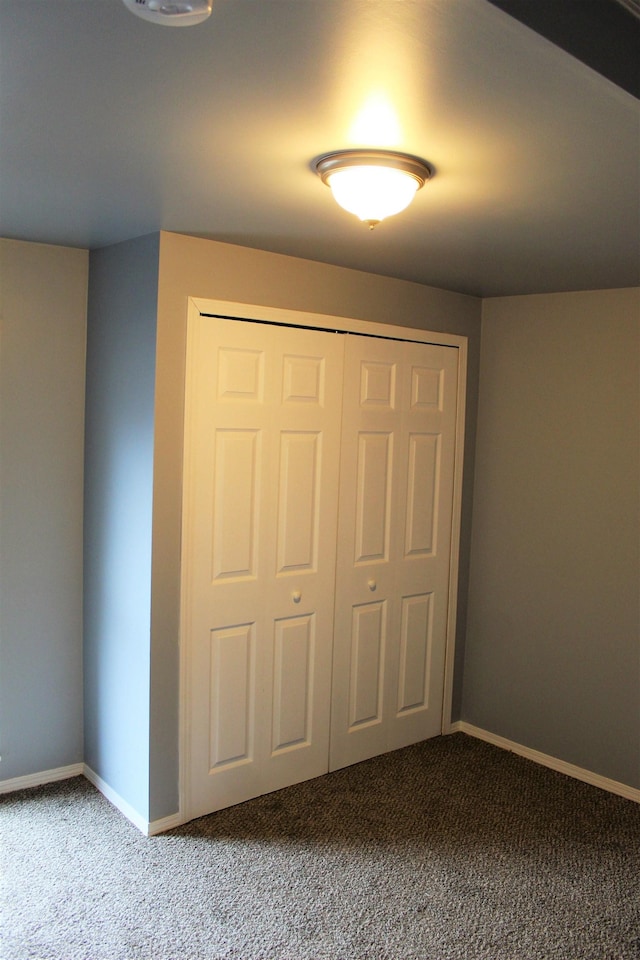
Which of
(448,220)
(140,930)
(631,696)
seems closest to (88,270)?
(448,220)

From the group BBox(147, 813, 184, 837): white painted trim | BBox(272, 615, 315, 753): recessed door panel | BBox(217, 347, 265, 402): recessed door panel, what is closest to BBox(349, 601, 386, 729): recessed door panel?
BBox(272, 615, 315, 753): recessed door panel

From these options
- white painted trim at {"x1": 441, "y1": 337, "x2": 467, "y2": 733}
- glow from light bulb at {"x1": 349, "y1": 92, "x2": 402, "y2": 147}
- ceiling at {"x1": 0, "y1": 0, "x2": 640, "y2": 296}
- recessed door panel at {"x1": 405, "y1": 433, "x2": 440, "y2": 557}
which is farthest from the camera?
→ white painted trim at {"x1": 441, "y1": 337, "x2": 467, "y2": 733}

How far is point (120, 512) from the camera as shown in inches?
126

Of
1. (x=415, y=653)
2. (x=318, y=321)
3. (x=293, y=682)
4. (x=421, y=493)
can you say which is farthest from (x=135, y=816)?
(x=318, y=321)

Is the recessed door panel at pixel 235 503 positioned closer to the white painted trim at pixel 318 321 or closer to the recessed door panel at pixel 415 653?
the white painted trim at pixel 318 321

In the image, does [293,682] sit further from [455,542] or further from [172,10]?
[172,10]

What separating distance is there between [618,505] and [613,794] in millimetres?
1319

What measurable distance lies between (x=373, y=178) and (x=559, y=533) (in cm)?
233

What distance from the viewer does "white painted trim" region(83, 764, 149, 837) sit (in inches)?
123

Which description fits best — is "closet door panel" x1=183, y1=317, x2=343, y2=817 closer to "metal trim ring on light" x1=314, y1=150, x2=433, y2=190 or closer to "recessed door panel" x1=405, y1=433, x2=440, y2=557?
"recessed door panel" x1=405, y1=433, x2=440, y2=557

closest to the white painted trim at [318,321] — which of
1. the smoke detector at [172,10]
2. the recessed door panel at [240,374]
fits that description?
the recessed door panel at [240,374]

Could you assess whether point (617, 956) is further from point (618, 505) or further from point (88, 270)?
point (88, 270)

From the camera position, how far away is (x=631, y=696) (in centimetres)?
358

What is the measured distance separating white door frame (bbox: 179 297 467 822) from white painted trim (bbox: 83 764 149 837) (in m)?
0.16
